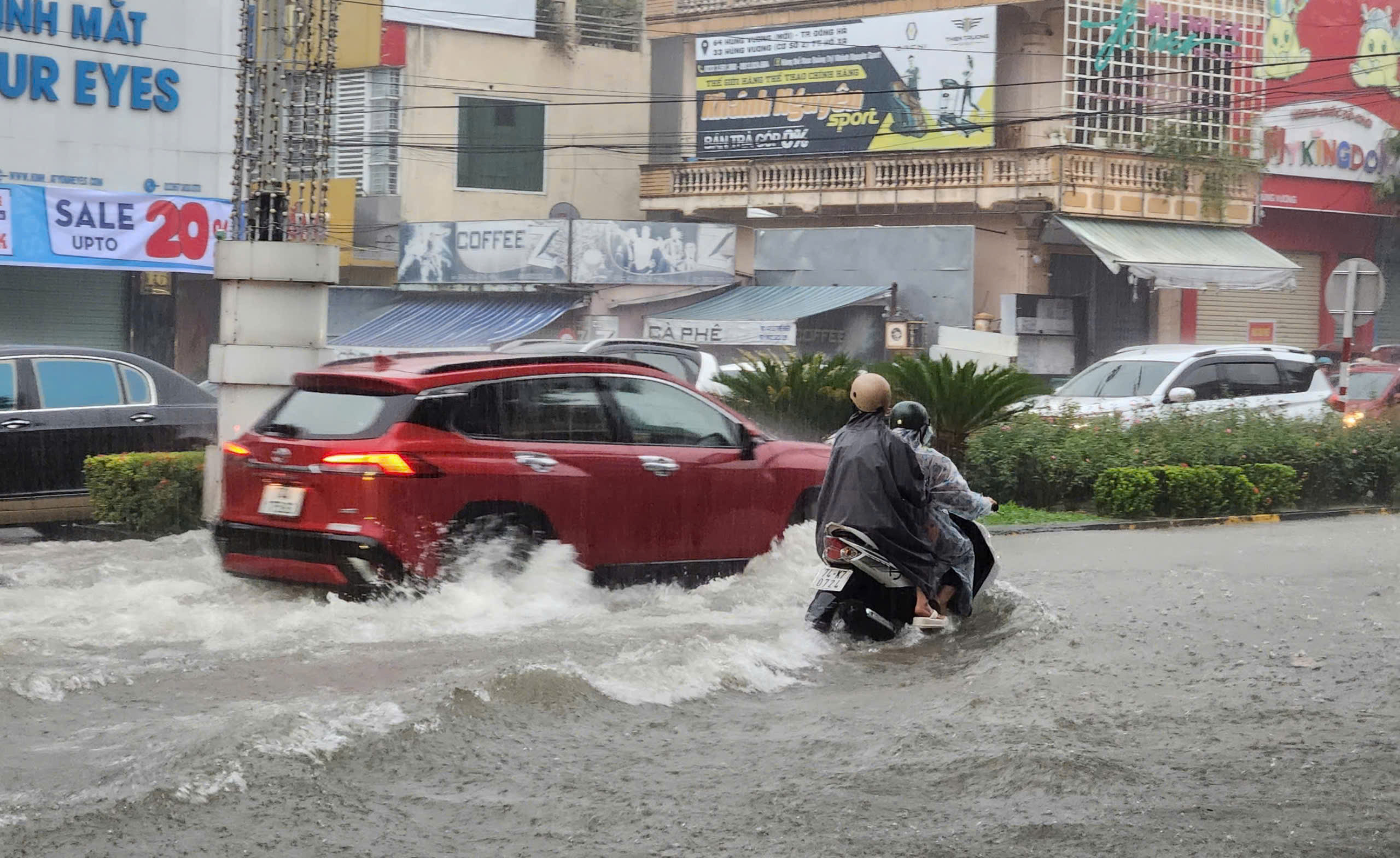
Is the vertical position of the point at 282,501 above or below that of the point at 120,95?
below

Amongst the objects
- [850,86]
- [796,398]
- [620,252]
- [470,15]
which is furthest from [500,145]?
[796,398]

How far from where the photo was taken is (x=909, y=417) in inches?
358

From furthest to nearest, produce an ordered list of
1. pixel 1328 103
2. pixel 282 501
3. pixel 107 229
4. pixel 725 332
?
pixel 1328 103, pixel 725 332, pixel 107 229, pixel 282 501

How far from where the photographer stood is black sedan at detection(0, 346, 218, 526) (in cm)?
1287

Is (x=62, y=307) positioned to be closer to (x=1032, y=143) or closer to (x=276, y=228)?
(x=276, y=228)

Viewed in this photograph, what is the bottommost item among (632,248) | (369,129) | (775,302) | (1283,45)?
(775,302)

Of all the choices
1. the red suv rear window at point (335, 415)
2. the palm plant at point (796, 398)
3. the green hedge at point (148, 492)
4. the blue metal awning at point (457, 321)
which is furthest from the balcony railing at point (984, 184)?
the red suv rear window at point (335, 415)

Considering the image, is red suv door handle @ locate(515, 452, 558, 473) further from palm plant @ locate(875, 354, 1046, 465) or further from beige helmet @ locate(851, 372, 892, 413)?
palm plant @ locate(875, 354, 1046, 465)

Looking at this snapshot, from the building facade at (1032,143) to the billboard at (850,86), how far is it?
1.6 inches

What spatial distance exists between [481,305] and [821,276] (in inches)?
290

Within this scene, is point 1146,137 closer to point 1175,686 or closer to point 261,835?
point 1175,686

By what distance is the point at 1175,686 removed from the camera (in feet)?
26.9

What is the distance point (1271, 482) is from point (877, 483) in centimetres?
922

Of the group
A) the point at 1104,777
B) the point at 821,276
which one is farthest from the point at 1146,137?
the point at 1104,777
